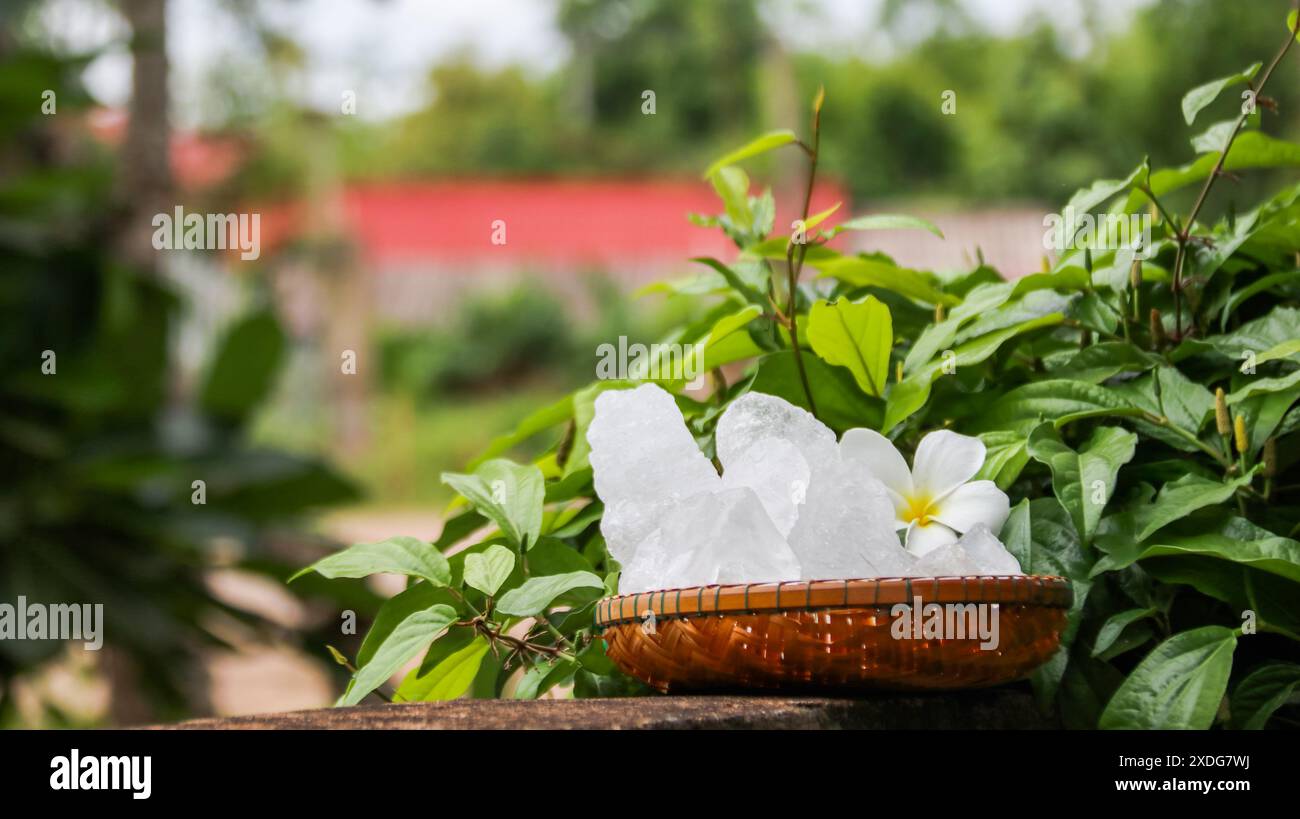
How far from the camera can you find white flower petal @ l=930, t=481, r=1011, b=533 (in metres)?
0.62

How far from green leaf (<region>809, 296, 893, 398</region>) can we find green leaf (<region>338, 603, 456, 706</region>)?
0.77ft

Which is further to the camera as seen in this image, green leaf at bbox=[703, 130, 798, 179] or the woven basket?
green leaf at bbox=[703, 130, 798, 179]

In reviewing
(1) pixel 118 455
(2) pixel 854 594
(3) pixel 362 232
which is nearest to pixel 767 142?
(2) pixel 854 594

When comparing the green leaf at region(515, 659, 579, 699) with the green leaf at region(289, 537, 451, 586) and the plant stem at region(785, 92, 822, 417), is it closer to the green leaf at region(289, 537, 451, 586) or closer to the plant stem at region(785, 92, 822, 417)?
the green leaf at region(289, 537, 451, 586)

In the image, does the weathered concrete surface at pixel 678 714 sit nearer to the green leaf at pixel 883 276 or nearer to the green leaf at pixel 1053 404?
the green leaf at pixel 1053 404

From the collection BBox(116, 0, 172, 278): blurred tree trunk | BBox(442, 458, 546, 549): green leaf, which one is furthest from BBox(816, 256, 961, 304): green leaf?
BBox(116, 0, 172, 278): blurred tree trunk

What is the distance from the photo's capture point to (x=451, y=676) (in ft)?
2.16

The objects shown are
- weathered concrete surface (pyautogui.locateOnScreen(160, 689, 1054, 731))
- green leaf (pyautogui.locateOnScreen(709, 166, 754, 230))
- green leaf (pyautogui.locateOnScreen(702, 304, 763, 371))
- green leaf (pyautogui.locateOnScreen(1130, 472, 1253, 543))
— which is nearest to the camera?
weathered concrete surface (pyautogui.locateOnScreen(160, 689, 1054, 731))

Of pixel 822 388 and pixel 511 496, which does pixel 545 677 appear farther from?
pixel 822 388

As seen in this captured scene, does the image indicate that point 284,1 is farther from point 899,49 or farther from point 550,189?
point 899,49

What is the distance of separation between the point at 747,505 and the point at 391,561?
20 cm

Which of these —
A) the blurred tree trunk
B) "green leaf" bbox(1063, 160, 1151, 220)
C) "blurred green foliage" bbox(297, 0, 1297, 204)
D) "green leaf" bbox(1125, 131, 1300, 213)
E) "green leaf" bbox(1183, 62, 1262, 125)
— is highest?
"blurred green foliage" bbox(297, 0, 1297, 204)
